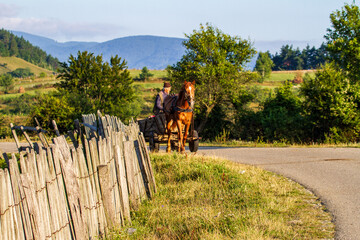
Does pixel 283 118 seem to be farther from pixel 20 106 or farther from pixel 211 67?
pixel 20 106

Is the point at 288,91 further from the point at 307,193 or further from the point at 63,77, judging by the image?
the point at 63,77

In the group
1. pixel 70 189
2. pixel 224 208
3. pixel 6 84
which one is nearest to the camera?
pixel 70 189

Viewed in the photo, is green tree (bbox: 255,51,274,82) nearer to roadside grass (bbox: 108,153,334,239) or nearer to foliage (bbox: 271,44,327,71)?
foliage (bbox: 271,44,327,71)

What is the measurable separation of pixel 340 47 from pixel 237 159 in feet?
67.7

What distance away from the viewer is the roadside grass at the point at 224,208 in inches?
249

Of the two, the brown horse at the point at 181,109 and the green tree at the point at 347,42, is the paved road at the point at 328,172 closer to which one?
the brown horse at the point at 181,109

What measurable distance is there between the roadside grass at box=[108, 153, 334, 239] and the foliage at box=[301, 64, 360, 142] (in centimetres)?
1237

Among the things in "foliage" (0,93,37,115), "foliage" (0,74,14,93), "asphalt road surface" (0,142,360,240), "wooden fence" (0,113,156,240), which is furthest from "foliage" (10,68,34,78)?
"wooden fence" (0,113,156,240)

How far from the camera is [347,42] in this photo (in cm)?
3034

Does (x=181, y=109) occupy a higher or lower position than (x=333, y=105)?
higher

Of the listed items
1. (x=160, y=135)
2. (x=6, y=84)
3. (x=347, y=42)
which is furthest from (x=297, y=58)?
(x=160, y=135)

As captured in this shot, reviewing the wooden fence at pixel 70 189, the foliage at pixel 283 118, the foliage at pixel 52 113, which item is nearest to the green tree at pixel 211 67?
the foliage at pixel 283 118

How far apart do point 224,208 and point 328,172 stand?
4961mm

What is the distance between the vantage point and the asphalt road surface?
284 inches
